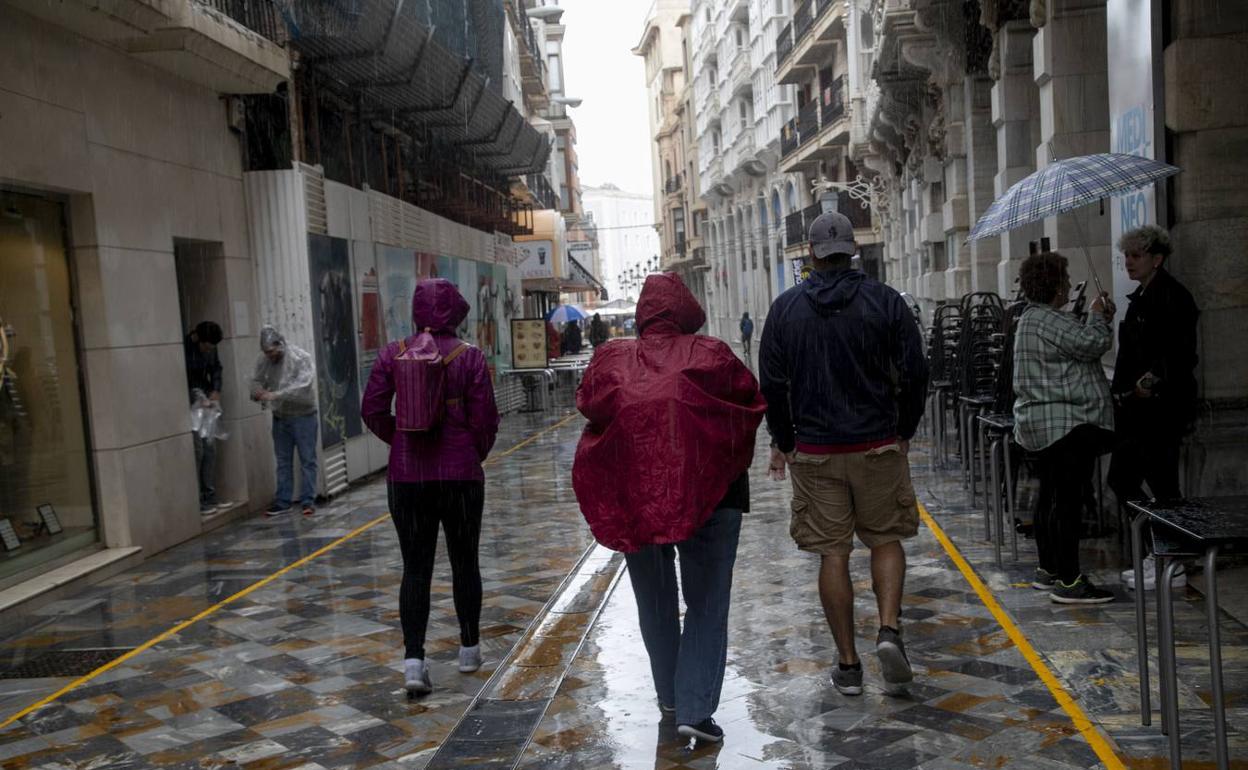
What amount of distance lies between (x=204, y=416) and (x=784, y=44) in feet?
114

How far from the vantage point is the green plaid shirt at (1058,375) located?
6598mm

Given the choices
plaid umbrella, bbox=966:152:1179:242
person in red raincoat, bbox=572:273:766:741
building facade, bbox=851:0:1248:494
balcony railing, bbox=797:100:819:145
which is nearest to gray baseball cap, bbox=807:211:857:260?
person in red raincoat, bbox=572:273:766:741

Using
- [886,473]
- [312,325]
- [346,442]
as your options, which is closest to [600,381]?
[886,473]

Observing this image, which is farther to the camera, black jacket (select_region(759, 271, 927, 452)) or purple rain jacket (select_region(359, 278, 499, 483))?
purple rain jacket (select_region(359, 278, 499, 483))

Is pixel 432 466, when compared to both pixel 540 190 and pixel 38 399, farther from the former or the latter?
pixel 540 190

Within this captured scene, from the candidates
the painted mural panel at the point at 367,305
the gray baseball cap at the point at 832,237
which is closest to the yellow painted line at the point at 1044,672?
the gray baseball cap at the point at 832,237

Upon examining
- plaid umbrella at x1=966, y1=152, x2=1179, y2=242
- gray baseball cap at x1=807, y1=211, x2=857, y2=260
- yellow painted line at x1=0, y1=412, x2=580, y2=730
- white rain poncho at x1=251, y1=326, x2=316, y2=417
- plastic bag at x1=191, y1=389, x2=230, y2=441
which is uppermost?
plaid umbrella at x1=966, y1=152, x2=1179, y2=242

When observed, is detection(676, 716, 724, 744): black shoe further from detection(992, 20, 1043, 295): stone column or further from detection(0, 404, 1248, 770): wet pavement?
detection(992, 20, 1043, 295): stone column

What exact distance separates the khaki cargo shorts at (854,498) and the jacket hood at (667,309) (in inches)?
35.3

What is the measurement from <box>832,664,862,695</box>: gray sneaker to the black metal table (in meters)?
1.35

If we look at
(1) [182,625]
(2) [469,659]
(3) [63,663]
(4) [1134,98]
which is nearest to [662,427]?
(2) [469,659]

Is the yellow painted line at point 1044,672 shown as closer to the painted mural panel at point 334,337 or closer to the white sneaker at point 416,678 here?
the white sneaker at point 416,678

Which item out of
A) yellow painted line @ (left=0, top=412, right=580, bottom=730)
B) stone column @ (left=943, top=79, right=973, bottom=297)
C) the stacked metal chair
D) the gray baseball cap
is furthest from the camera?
stone column @ (left=943, top=79, right=973, bottom=297)

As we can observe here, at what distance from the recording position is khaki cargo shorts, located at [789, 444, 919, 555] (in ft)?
17.6
